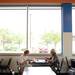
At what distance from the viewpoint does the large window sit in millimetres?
10359

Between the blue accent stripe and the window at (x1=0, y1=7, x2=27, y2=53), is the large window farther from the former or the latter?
the blue accent stripe

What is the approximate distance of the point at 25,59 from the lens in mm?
8258

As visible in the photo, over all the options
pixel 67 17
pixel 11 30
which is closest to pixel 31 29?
pixel 11 30

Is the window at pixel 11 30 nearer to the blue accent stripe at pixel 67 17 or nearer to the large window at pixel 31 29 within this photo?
the large window at pixel 31 29

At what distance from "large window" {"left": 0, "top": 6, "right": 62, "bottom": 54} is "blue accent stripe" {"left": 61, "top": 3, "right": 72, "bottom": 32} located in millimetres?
298

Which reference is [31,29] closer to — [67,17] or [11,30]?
[11,30]

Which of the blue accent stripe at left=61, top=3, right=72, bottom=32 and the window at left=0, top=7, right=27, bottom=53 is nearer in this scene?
the blue accent stripe at left=61, top=3, right=72, bottom=32

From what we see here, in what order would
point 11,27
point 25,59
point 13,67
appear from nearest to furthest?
1. point 25,59
2. point 13,67
3. point 11,27

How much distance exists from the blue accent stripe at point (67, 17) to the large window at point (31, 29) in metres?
0.30

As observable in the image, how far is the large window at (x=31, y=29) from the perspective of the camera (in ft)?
34.0

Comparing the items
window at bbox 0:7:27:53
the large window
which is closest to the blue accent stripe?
the large window

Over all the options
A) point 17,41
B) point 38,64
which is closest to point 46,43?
point 17,41

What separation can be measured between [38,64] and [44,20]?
277 centimetres

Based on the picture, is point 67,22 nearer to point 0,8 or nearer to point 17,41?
point 17,41
